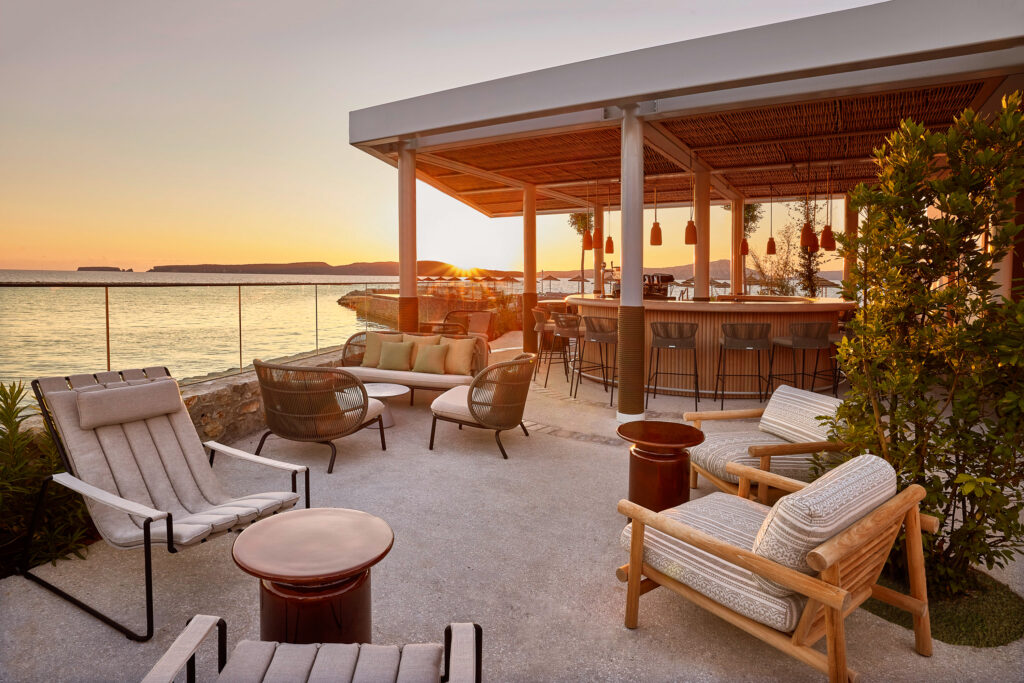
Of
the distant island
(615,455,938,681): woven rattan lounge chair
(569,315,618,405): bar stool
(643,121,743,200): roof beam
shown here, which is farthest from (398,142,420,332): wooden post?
the distant island

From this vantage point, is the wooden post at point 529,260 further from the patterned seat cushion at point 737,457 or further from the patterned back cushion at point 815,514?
the patterned back cushion at point 815,514

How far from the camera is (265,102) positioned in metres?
10.9

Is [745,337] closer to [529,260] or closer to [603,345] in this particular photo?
[603,345]

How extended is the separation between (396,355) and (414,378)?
0.48 metres

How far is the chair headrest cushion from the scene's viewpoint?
2900mm

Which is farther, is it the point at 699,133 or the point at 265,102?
the point at 265,102

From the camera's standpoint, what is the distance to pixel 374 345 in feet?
22.4

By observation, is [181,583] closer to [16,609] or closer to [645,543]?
[16,609]

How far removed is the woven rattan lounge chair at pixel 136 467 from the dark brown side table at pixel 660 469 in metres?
1.93

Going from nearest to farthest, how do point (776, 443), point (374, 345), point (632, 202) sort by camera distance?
point (776, 443)
point (632, 202)
point (374, 345)

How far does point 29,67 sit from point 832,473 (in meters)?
14.2

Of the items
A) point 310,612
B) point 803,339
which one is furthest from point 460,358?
point 310,612

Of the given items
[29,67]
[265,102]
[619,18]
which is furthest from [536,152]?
[29,67]

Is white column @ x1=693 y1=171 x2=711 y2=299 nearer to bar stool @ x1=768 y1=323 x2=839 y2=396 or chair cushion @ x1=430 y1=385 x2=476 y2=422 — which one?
bar stool @ x1=768 y1=323 x2=839 y2=396
